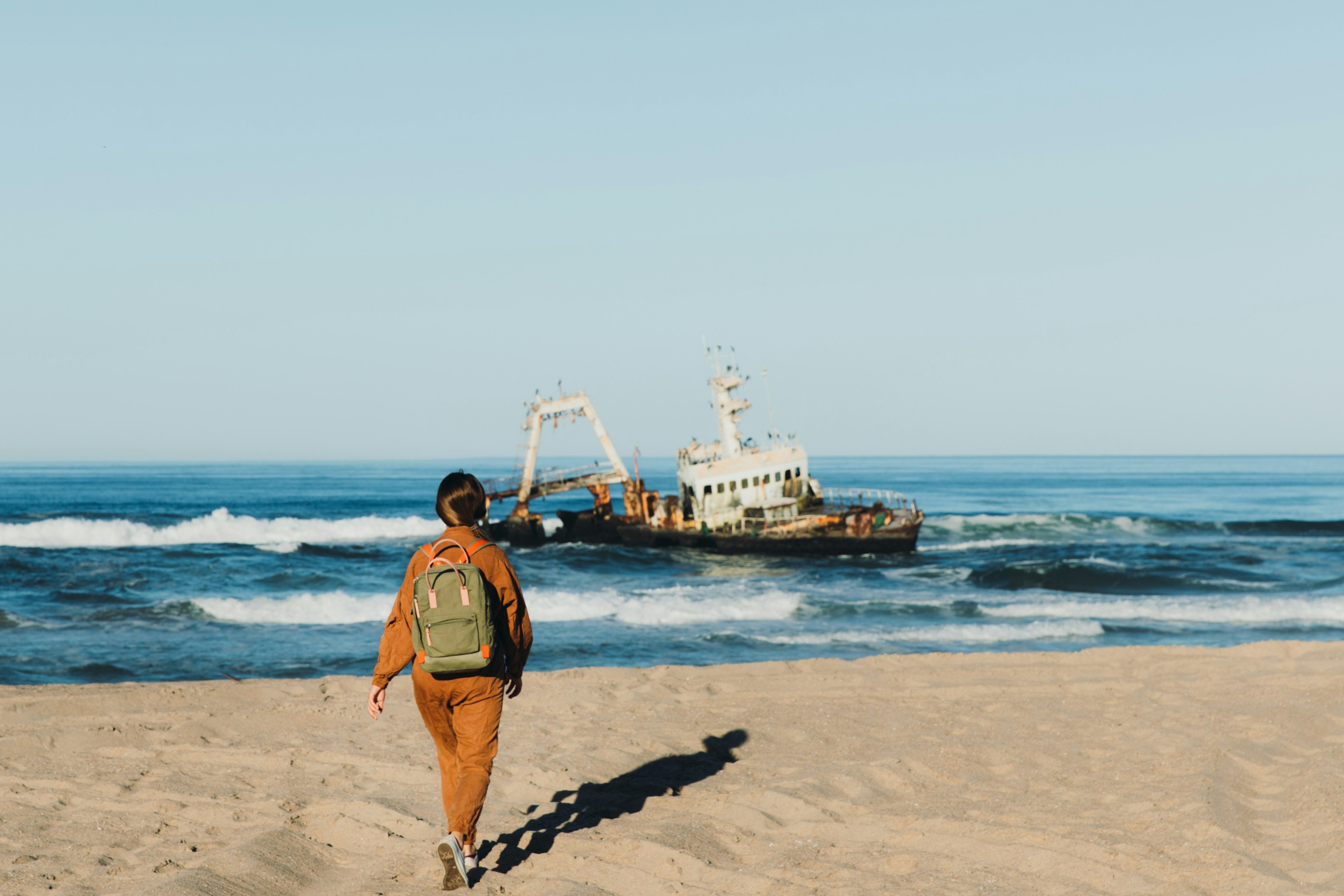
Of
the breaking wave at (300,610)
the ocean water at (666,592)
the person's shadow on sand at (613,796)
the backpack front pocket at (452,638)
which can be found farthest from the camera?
the breaking wave at (300,610)

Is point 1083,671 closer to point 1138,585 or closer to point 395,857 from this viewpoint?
point 395,857

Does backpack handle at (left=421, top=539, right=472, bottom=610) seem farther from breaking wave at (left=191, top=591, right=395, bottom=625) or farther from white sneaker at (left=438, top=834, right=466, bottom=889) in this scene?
breaking wave at (left=191, top=591, right=395, bottom=625)

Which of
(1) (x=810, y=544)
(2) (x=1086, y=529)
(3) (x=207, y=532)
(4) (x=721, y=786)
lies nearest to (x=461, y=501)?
(4) (x=721, y=786)

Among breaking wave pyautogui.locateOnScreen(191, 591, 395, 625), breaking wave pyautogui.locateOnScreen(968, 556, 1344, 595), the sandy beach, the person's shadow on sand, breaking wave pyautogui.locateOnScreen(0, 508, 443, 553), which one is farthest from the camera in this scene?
breaking wave pyautogui.locateOnScreen(0, 508, 443, 553)

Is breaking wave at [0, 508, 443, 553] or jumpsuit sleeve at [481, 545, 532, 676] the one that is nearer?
jumpsuit sleeve at [481, 545, 532, 676]

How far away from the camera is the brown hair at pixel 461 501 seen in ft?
13.2

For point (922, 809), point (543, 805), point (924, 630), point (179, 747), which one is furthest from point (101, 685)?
point (924, 630)

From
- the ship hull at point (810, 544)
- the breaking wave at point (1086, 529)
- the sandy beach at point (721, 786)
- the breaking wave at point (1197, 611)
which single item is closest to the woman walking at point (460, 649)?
the sandy beach at point (721, 786)

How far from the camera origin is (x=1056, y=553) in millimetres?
29875

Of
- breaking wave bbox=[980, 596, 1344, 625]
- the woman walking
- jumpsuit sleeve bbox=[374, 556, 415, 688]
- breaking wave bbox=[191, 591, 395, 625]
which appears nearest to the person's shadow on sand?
the woman walking

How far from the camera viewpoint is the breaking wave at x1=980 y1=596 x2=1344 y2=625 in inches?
624

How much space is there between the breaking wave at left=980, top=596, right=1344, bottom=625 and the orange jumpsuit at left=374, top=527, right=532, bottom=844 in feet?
45.6

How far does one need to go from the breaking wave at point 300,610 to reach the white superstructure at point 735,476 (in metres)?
16.2

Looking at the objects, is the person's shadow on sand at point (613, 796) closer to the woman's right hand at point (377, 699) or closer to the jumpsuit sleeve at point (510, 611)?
the woman's right hand at point (377, 699)
